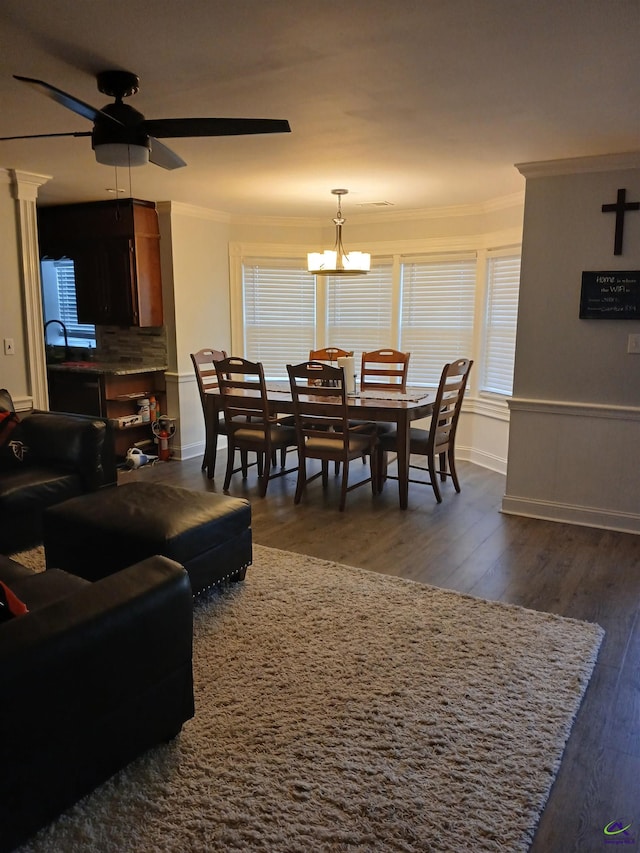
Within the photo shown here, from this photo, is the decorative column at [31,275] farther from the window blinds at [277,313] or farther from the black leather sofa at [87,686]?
the black leather sofa at [87,686]

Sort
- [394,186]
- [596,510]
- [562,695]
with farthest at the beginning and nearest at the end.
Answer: [394,186] → [596,510] → [562,695]

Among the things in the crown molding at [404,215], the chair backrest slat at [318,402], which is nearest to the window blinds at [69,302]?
the crown molding at [404,215]

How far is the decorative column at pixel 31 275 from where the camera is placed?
177 inches

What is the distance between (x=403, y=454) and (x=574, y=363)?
1291 mm

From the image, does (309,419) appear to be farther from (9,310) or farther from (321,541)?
(9,310)

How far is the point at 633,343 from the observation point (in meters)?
3.89

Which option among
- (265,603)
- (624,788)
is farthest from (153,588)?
(624,788)

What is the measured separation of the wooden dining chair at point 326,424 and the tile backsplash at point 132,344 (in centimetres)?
207

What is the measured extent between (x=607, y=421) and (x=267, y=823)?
3.26 meters

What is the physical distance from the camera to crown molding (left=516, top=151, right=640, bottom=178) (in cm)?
375

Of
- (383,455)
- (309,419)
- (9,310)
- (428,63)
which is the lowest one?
(383,455)

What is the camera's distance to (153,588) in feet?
6.09

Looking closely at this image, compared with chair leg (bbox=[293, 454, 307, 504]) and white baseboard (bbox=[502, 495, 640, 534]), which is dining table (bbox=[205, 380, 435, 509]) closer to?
chair leg (bbox=[293, 454, 307, 504])

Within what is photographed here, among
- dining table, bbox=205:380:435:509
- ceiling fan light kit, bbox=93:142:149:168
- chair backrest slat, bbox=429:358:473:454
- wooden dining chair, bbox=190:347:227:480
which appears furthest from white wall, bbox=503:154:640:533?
ceiling fan light kit, bbox=93:142:149:168
